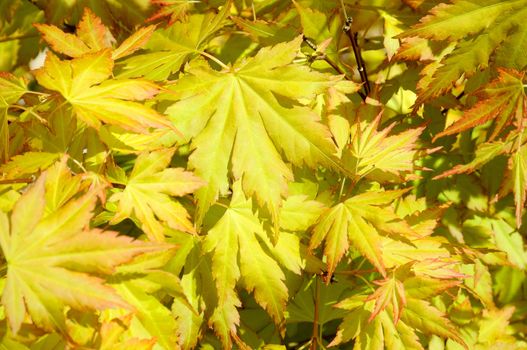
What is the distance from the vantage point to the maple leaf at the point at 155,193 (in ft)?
3.63

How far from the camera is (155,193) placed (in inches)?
44.8

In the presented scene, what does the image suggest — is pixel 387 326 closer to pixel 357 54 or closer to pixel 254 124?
pixel 254 124

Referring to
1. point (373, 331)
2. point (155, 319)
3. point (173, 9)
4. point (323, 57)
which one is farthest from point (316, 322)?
point (173, 9)

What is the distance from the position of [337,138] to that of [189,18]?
505 mm

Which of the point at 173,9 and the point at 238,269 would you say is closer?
the point at 238,269

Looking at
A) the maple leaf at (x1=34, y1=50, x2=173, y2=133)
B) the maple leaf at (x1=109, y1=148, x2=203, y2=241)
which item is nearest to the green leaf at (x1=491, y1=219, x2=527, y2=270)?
the maple leaf at (x1=109, y1=148, x2=203, y2=241)

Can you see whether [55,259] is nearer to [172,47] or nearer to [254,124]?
[254,124]

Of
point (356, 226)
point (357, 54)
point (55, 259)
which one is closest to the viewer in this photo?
point (55, 259)

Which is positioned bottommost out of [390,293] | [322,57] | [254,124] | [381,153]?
[390,293]

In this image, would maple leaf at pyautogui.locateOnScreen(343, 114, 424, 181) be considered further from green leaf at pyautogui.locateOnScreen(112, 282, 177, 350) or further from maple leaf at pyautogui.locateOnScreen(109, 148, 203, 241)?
green leaf at pyautogui.locateOnScreen(112, 282, 177, 350)

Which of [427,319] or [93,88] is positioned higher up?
[93,88]

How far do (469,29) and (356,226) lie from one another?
53cm

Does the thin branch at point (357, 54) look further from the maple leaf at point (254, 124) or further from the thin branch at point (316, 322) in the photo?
the thin branch at point (316, 322)

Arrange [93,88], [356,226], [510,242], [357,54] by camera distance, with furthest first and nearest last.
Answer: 1. [510,242]
2. [357,54]
3. [356,226]
4. [93,88]
